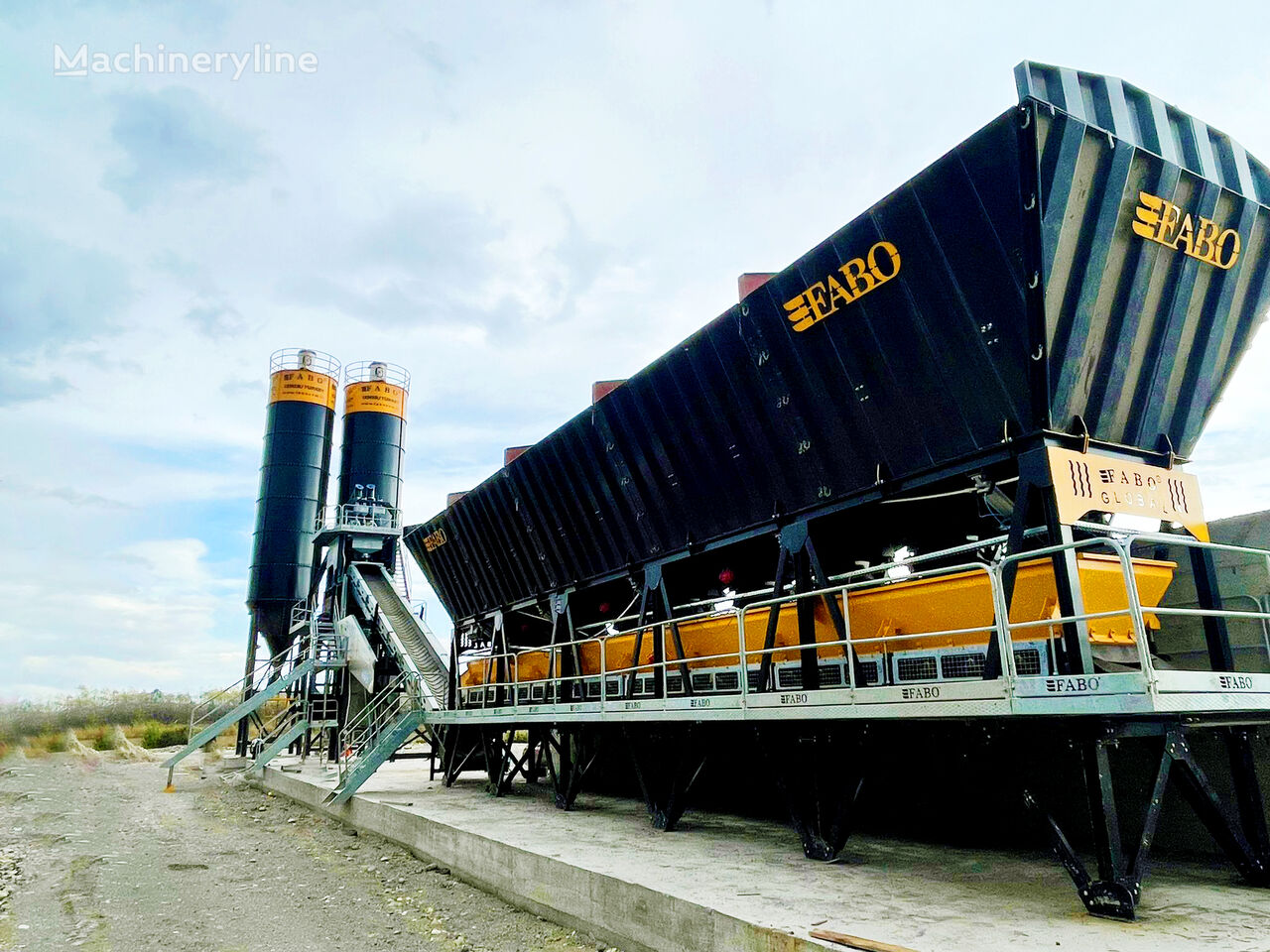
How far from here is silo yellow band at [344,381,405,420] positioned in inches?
1182

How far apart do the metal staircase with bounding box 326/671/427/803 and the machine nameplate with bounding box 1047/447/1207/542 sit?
12.4 m

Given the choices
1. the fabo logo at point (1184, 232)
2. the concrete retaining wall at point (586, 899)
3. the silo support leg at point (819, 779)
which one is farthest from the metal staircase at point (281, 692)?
the fabo logo at point (1184, 232)

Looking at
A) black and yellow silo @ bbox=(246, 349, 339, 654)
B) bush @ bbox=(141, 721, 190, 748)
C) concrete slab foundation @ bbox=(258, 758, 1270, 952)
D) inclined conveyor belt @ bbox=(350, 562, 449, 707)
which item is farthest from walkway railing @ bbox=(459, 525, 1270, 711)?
bush @ bbox=(141, 721, 190, 748)

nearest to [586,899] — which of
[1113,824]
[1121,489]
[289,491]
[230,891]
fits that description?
[1113,824]

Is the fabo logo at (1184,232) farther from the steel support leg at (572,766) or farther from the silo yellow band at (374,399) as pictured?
the silo yellow band at (374,399)

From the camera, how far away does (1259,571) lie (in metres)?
7.95

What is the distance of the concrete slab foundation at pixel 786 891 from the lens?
525cm

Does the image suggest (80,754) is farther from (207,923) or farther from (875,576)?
(875,576)

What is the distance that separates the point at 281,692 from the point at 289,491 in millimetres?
7619

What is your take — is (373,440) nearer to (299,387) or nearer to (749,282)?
(299,387)

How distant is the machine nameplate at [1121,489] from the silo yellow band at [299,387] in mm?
28462

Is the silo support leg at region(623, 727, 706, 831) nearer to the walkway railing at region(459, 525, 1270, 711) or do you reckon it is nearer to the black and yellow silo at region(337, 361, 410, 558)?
the walkway railing at region(459, 525, 1270, 711)

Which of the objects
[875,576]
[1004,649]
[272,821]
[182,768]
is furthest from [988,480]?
[182,768]

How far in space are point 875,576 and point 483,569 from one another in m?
9.27
